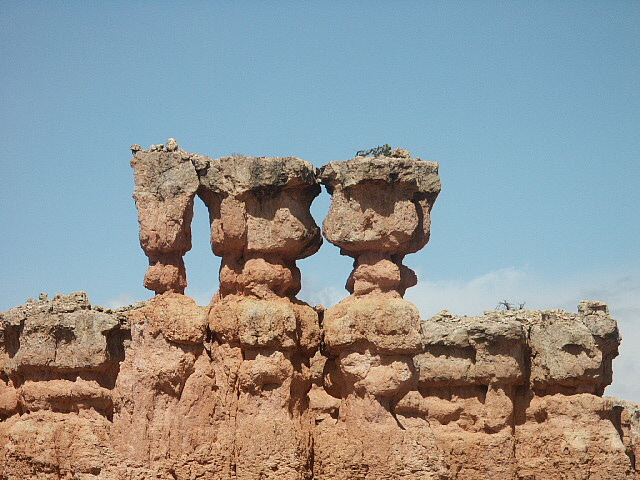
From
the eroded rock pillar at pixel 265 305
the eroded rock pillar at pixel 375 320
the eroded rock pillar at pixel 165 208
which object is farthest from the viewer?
the eroded rock pillar at pixel 165 208

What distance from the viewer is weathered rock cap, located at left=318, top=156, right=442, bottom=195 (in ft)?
120

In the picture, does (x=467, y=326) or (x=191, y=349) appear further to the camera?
(x=467, y=326)

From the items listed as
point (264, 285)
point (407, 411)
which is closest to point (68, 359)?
point (264, 285)

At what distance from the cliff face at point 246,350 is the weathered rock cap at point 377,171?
4cm

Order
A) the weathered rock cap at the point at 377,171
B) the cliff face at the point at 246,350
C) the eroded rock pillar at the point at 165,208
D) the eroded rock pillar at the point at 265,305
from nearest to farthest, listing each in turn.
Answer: the eroded rock pillar at the point at 265,305 → the cliff face at the point at 246,350 → the eroded rock pillar at the point at 165,208 → the weathered rock cap at the point at 377,171

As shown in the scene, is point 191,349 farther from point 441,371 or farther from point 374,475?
point 441,371

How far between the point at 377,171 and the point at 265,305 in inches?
132

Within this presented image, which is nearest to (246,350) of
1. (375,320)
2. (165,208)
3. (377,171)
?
(375,320)

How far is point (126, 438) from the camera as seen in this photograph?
3600 cm

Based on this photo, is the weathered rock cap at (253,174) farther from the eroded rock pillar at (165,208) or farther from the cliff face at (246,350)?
the eroded rock pillar at (165,208)

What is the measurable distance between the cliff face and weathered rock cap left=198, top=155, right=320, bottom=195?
3 centimetres

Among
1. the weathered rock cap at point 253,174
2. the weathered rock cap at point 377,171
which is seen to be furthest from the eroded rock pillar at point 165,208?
the weathered rock cap at point 377,171

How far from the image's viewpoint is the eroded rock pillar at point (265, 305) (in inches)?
1404

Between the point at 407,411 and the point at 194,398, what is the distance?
4.49m
